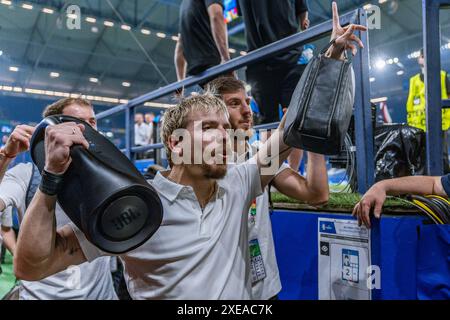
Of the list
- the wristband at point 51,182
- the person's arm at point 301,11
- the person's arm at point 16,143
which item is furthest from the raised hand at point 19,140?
the person's arm at point 301,11

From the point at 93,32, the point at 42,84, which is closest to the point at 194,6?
the point at 93,32

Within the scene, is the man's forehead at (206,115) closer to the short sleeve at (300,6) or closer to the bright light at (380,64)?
the short sleeve at (300,6)

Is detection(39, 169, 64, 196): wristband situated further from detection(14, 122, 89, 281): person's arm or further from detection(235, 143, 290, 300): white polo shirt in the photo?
detection(235, 143, 290, 300): white polo shirt

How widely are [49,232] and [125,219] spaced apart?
0.28m

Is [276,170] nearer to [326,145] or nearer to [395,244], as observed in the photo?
[326,145]

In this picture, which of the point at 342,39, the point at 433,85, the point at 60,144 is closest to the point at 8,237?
the point at 60,144

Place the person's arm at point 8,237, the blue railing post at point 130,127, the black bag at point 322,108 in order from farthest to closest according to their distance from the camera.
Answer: the blue railing post at point 130,127, the person's arm at point 8,237, the black bag at point 322,108

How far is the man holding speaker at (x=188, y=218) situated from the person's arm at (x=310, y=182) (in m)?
0.10

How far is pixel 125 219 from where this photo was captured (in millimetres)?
901

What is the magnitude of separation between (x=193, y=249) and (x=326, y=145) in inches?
21.8

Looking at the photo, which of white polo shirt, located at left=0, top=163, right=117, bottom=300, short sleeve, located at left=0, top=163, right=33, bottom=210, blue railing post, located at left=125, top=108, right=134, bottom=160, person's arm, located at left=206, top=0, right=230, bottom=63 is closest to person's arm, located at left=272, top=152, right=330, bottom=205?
white polo shirt, located at left=0, top=163, right=117, bottom=300

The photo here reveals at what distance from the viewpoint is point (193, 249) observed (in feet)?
3.98

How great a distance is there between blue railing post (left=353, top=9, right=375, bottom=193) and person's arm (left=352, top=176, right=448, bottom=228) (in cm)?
23

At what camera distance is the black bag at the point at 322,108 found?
3.68 feet
